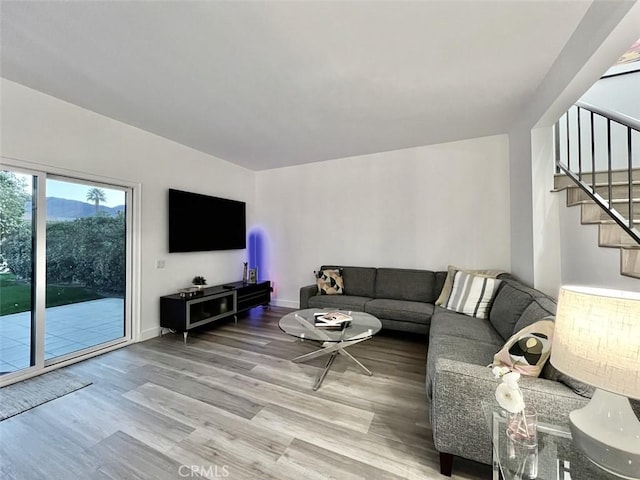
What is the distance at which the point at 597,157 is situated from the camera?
10.2ft

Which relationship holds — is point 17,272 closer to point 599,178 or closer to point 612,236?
point 612,236

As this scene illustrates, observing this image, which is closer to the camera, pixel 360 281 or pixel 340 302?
pixel 340 302

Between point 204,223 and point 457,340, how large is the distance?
3.63 metres

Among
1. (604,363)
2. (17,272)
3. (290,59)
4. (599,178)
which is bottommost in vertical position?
(604,363)

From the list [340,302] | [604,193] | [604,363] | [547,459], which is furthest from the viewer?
[340,302]

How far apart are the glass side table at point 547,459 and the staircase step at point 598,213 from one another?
1.85 metres

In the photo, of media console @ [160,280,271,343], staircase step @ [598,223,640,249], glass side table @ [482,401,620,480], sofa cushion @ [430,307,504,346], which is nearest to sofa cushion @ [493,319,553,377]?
glass side table @ [482,401,620,480]

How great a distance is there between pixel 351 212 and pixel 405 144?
130 cm

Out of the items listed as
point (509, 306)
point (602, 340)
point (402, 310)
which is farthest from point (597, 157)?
point (602, 340)

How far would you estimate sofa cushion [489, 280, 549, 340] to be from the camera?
209 cm

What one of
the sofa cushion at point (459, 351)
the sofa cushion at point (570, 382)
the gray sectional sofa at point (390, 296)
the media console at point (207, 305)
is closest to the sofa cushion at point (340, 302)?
the gray sectional sofa at point (390, 296)

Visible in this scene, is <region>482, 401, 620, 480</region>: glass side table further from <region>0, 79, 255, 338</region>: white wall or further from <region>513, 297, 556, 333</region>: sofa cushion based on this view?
<region>0, 79, 255, 338</region>: white wall

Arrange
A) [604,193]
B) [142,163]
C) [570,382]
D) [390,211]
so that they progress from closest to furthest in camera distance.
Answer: [570,382], [604,193], [142,163], [390,211]

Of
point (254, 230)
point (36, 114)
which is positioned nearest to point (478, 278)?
point (254, 230)
